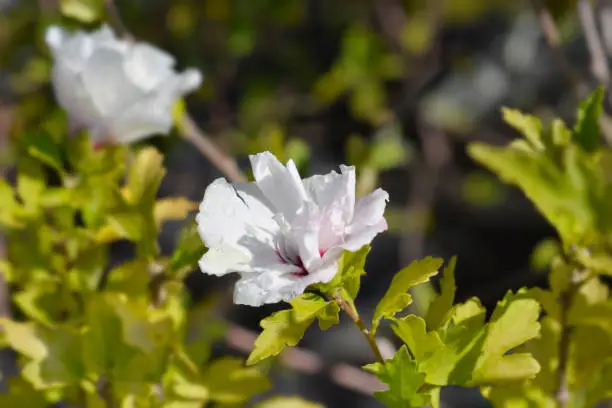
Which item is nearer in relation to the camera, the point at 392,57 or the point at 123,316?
the point at 123,316

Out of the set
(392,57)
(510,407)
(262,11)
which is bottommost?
(510,407)

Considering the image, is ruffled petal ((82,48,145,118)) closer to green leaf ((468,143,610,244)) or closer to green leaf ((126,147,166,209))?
green leaf ((126,147,166,209))

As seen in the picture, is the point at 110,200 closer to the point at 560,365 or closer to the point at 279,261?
the point at 279,261

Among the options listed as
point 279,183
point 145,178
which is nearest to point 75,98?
point 145,178

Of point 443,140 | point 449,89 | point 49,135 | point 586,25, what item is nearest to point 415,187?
point 443,140

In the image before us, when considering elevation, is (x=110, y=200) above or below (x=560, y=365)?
above

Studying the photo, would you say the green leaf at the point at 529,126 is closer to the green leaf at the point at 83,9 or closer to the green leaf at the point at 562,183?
the green leaf at the point at 562,183

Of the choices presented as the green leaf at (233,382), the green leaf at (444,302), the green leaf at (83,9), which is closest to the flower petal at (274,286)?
the green leaf at (444,302)

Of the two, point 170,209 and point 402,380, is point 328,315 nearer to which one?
point 402,380
